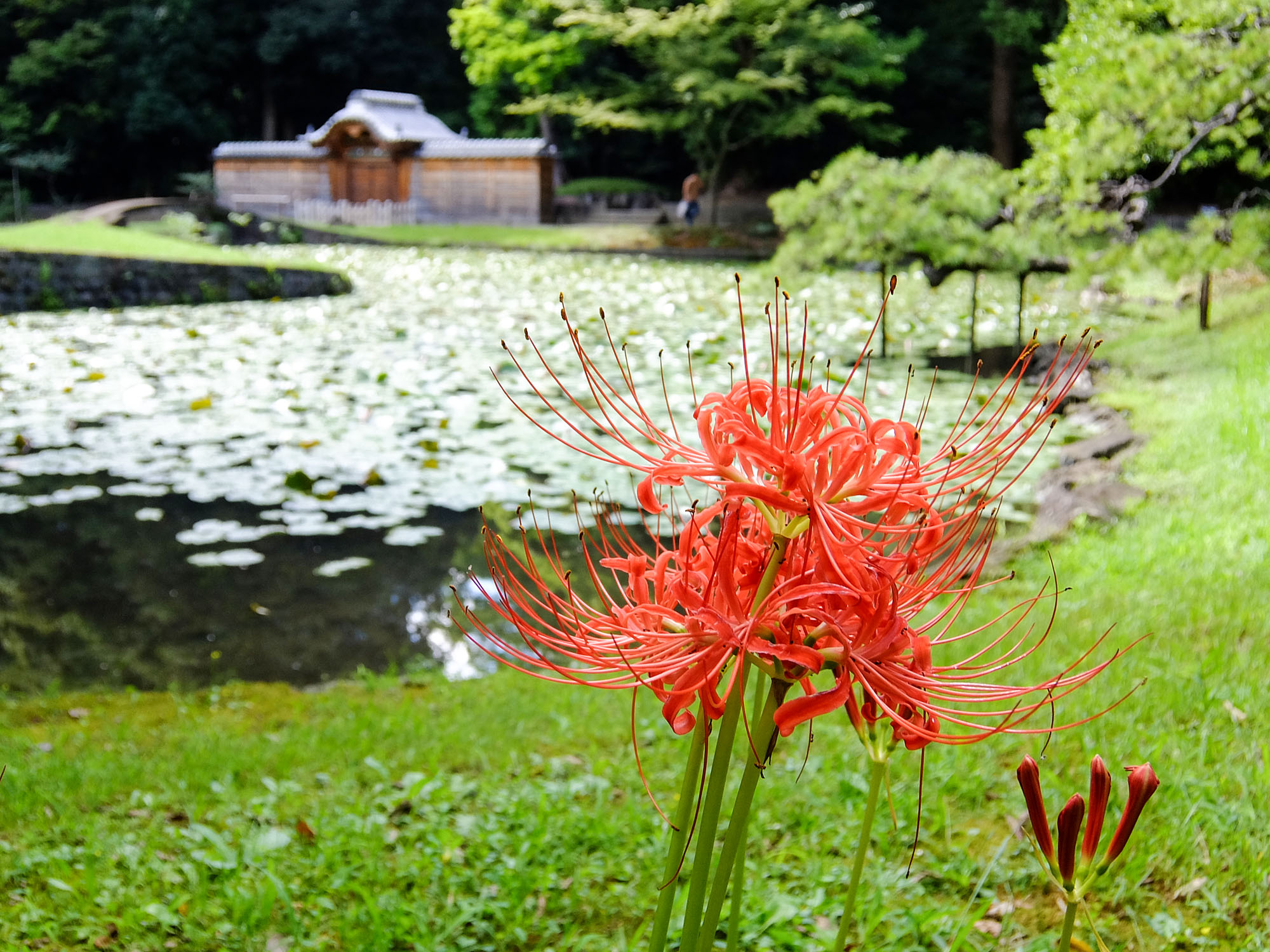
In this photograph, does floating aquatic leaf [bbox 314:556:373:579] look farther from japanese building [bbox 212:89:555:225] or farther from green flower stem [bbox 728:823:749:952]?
japanese building [bbox 212:89:555:225]

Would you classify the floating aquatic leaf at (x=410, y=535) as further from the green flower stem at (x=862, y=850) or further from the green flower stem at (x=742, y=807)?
the green flower stem at (x=742, y=807)

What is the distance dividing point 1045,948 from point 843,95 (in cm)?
2020

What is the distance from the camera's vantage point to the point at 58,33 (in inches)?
1009

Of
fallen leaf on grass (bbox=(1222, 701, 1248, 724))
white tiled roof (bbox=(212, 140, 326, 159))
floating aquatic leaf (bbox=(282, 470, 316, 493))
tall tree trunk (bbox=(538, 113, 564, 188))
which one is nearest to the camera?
fallen leaf on grass (bbox=(1222, 701, 1248, 724))

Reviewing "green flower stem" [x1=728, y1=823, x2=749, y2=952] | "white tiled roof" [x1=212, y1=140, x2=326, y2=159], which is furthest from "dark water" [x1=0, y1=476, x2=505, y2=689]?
"white tiled roof" [x1=212, y1=140, x2=326, y2=159]

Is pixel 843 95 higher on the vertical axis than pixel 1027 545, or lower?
higher

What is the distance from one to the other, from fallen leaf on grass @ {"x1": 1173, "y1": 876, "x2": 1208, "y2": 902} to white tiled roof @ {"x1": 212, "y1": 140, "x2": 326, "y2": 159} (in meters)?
25.1

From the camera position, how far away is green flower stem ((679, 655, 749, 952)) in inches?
31.7

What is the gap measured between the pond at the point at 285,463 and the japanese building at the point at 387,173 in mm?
11960

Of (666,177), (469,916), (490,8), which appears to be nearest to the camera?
(469,916)

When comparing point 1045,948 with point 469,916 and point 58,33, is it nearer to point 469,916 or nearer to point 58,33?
point 469,916

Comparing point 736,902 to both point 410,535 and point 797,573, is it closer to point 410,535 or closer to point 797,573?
point 797,573

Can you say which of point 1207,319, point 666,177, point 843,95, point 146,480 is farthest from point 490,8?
point 146,480

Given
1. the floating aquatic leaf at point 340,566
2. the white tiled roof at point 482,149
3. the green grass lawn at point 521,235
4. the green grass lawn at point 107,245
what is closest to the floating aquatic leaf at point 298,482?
the floating aquatic leaf at point 340,566
